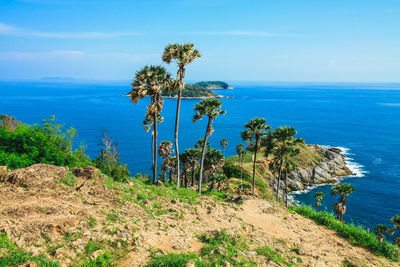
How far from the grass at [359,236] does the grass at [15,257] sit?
1705 centimetres

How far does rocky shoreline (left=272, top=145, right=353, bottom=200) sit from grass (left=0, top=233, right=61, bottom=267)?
2489 inches

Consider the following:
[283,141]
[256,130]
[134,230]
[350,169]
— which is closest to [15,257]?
[134,230]

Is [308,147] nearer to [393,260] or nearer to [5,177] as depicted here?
[393,260]

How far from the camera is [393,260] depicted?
1462cm

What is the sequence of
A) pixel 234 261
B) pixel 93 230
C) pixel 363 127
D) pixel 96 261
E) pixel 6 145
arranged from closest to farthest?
pixel 96 261, pixel 234 261, pixel 93 230, pixel 6 145, pixel 363 127

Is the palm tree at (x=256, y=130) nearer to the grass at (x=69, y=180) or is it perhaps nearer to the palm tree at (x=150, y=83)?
the palm tree at (x=150, y=83)

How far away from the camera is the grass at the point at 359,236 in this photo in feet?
49.5

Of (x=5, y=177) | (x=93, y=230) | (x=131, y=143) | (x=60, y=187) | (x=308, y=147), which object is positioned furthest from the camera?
(x=131, y=143)

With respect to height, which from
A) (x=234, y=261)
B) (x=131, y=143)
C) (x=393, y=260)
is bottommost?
(x=131, y=143)

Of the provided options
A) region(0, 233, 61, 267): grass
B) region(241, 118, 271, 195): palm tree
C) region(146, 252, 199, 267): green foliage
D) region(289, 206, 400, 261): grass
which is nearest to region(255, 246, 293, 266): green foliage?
region(146, 252, 199, 267): green foliage

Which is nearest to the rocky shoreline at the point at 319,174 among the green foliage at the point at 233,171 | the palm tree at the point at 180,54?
the green foliage at the point at 233,171

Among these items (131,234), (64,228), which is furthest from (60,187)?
(131,234)

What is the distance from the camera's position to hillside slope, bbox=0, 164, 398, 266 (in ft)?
34.8

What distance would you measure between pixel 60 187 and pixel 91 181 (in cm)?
208
